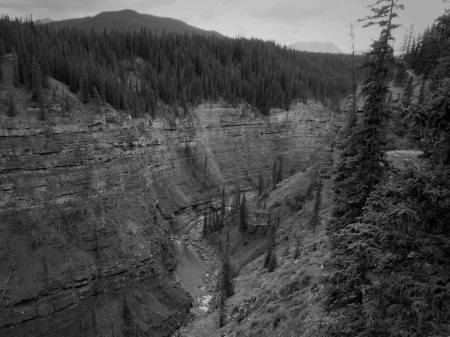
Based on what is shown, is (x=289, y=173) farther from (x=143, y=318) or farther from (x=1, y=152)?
(x=1, y=152)

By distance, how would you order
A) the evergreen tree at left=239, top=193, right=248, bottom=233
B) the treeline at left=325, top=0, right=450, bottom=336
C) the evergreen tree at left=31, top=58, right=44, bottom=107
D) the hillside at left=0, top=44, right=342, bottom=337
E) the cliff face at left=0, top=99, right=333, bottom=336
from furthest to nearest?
the evergreen tree at left=239, top=193, right=248, bottom=233 < the evergreen tree at left=31, top=58, right=44, bottom=107 < the hillside at left=0, top=44, right=342, bottom=337 < the cliff face at left=0, top=99, right=333, bottom=336 < the treeline at left=325, top=0, right=450, bottom=336

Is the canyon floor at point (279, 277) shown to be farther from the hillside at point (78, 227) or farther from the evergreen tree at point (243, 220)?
the hillside at point (78, 227)

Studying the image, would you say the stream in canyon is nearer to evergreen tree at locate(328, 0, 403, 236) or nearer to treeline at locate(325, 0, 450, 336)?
evergreen tree at locate(328, 0, 403, 236)

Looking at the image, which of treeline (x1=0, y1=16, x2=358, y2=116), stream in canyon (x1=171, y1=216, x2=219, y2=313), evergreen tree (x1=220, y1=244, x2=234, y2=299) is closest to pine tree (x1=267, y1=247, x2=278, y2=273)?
evergreen tree (x1=220, y1=244, x2=234, y2=299)

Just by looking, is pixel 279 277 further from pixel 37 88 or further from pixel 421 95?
pixel 37 88

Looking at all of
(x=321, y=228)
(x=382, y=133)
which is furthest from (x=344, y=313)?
(x=321, y=228)
